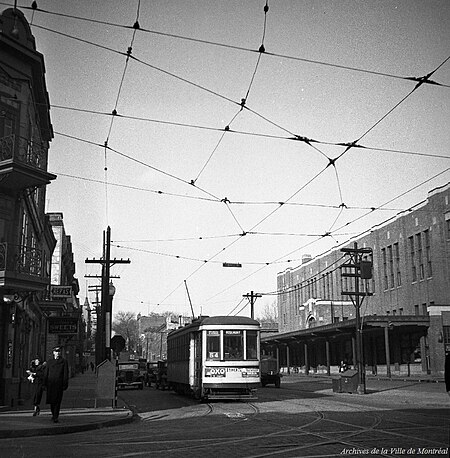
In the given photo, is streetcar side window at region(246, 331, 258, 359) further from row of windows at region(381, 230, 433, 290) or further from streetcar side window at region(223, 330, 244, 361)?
row of windows at region(381, 230, 433, 290)

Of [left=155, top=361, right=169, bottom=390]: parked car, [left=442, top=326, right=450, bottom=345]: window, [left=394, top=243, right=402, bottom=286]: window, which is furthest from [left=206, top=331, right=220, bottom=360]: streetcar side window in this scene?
[left=394, top=243, right=402, bottom=286]: window

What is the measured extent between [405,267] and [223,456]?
158 ft

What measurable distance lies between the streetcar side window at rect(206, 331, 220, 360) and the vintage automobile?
18.8 m

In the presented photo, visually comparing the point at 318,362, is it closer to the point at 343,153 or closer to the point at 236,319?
the point at 236,319

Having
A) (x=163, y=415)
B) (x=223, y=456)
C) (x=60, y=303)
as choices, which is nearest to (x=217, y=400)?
(x=163, y=415)

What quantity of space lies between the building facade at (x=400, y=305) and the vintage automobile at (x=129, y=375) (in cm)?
1536

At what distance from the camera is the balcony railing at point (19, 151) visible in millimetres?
19605

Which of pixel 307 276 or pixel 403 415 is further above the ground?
pixel 307 276

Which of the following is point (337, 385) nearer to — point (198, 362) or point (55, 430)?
point (198, 362)

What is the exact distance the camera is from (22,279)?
19.4 m

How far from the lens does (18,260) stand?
20000mm

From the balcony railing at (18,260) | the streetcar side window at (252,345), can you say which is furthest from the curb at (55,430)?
the streetcar side window at (252,345)

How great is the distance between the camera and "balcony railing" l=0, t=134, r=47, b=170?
1960 cm

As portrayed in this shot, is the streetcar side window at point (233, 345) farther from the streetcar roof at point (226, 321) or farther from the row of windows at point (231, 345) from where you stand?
the streetcar roof at point (226, 321)
